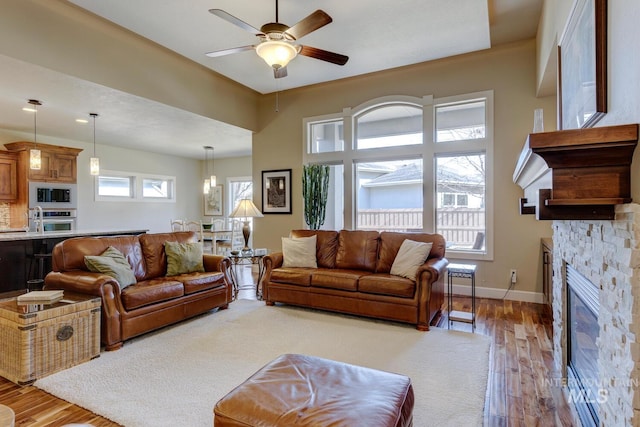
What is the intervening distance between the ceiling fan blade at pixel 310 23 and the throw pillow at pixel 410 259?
2477 mm

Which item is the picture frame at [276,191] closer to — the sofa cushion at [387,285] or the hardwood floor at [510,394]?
the sofa cushion at [387,285]

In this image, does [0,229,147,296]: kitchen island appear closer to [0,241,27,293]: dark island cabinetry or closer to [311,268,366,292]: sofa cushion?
[0,241,27,293]: dark island cabinetry

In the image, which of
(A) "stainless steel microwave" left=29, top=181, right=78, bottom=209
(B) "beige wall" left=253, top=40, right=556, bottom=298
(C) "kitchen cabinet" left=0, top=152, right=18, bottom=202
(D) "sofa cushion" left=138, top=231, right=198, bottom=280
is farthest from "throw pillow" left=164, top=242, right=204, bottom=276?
(C) "kitchen cabinet" left=0, top=152, right=18, bottom=202

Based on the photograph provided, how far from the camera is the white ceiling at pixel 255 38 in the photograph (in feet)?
11.6

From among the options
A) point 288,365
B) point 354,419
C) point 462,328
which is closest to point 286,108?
point 462,328

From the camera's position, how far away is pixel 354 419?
1366 millimetres

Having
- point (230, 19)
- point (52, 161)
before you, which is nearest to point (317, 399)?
point (230, 19)

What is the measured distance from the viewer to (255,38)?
4.16 metres

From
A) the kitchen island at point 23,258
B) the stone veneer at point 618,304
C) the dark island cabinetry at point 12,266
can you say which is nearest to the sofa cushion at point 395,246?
the stone veneer at point 618,304

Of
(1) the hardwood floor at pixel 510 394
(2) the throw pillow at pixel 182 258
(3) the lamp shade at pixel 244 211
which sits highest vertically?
(3) the lamp shade at pixel 244 211

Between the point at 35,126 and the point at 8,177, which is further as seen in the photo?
the point at 8,177

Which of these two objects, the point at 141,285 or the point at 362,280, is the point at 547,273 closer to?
the point at 362,280

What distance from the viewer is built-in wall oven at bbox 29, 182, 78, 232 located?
6406mm

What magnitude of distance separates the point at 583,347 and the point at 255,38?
14.3 ft
